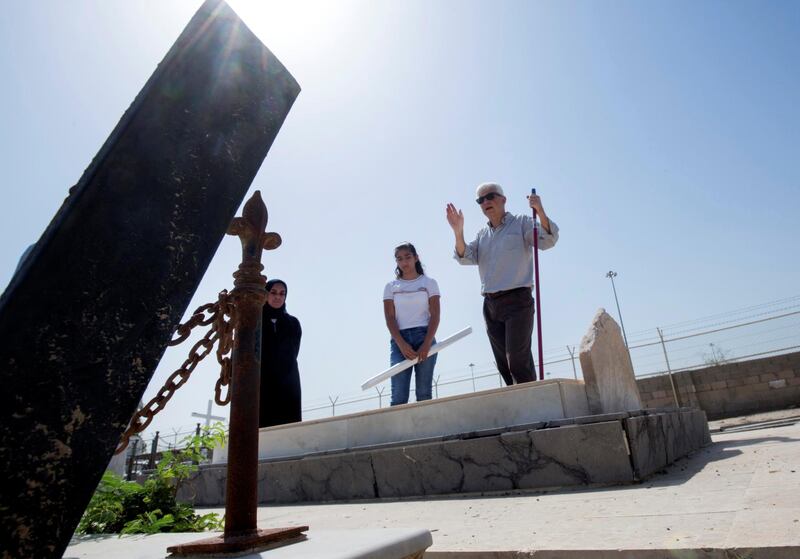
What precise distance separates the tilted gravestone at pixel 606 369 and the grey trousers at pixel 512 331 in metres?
0.50

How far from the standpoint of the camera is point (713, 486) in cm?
213

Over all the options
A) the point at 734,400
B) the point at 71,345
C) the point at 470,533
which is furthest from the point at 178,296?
the point at 734,400

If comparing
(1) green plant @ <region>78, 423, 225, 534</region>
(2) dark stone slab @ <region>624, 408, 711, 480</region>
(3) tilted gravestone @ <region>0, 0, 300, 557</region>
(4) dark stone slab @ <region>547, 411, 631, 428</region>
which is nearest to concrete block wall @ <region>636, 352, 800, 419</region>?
(2) dark stone slab @ <region>624, 408, 711, 480</region>

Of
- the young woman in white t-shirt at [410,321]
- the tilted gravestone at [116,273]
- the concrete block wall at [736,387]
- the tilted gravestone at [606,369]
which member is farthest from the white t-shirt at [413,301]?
the concrete block wall at [736,387]

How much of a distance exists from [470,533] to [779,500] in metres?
1.01

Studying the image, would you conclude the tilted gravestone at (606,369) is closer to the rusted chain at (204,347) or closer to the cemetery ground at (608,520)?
the cemetery ground at (608,520)

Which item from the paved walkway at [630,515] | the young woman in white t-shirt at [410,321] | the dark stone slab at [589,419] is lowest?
the paved walkway at [630,515]

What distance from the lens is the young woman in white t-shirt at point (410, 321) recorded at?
448 centimetres

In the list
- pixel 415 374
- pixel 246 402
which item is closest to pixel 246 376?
pixel 246 402

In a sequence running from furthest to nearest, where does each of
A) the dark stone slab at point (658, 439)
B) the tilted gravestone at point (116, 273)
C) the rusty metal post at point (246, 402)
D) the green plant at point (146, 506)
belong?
the dark stone slab at point (658, 439), the green plant at point (146, 506), the rusty metal post at point (246, 402), the tilted gravestone at point (116, 273)

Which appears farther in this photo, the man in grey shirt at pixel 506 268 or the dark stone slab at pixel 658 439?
the man in grey shirt at pixel 506 268

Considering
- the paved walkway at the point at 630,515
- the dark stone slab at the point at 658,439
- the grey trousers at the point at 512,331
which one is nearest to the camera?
the paved walkway at the point at 630,515

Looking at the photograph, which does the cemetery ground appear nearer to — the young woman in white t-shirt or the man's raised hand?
the young woman in white t-shirt

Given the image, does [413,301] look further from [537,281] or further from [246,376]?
[246,376]
